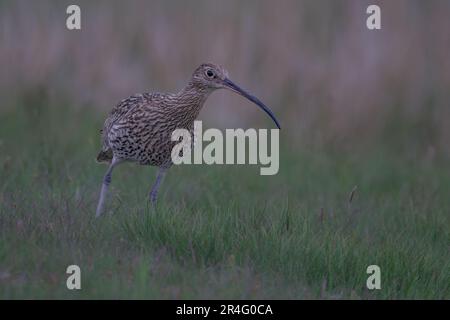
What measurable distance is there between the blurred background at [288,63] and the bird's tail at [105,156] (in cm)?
271

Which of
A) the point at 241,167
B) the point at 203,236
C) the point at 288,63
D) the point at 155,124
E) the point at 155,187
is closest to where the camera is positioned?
the point at 203,236

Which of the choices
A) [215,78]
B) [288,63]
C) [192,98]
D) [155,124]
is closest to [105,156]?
[155,124]

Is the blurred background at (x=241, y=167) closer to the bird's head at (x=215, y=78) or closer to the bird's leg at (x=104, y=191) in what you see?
the bird's leg at (x=104, y=191)

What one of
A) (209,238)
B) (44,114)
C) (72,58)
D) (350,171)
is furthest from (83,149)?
(209,238)

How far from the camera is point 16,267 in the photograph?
18.6 feet

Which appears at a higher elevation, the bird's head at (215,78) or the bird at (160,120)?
the bird's head at (215,78)

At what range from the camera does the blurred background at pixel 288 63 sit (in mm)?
11586

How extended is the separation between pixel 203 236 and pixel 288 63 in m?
6.01

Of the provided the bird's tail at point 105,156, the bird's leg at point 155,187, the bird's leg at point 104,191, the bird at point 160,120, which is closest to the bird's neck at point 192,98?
the bird at point 160,120

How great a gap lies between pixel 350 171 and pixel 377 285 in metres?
4.42

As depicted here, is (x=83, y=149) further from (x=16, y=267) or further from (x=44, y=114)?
(x=16, y=267)

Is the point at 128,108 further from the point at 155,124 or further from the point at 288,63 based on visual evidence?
the point at 288,63

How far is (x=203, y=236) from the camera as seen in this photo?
634 centimetres
